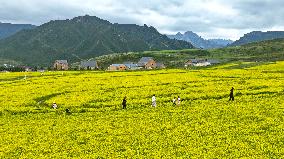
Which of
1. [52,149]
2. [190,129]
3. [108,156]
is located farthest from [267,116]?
[52,149]

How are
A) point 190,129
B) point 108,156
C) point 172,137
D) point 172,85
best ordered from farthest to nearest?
point 172,85 < point 190,129 < point 172,137 < point 108,156

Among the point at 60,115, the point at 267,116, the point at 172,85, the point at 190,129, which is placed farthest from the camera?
the point at 172,85

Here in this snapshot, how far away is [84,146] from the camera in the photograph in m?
43.1

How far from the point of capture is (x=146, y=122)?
2126 inches

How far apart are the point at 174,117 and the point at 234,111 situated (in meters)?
8.94

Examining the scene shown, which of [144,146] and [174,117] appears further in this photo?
[174,117]

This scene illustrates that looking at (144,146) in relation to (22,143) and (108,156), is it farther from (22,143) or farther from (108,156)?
(22,143)

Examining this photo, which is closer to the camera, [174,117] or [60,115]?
[174,117]

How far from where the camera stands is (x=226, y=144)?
135 feet

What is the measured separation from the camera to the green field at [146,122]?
40562 millimetres

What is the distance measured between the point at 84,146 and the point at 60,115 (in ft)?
70.5

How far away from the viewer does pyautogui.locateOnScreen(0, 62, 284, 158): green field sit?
4056 cm

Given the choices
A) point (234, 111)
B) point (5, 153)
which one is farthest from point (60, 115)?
point (234, 111)

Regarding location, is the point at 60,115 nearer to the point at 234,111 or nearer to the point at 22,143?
the point at 22,143
